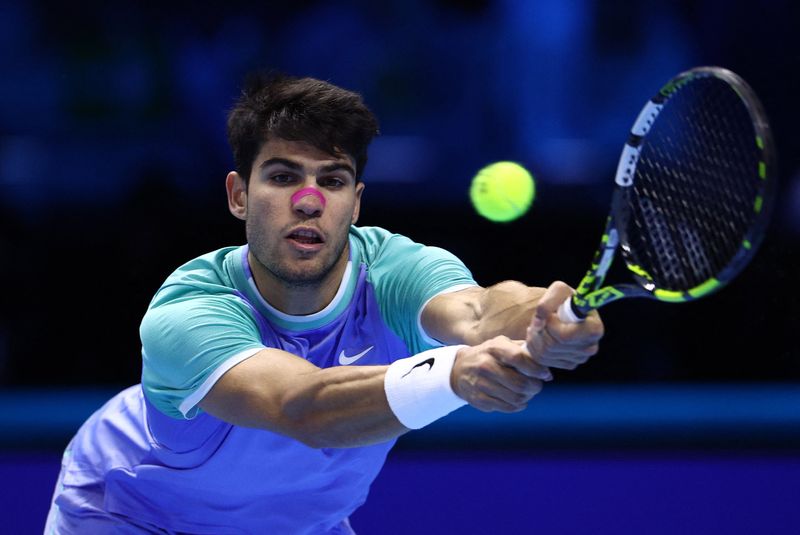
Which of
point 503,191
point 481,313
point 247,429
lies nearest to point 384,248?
point 481,313

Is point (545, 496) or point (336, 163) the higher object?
point (336, 163)

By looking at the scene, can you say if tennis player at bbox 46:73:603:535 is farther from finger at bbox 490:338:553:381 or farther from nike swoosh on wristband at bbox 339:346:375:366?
finger at bbox 490:338:553:381

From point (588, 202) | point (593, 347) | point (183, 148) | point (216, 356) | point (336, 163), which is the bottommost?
point (593, 347)

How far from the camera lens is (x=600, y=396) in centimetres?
471

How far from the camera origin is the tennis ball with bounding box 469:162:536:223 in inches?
210

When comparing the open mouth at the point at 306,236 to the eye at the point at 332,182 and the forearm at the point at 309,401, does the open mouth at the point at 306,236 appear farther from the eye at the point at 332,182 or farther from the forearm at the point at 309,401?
the forearm at the point at 309,401

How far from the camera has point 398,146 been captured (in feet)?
17.7

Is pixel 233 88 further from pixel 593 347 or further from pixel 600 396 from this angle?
pixel 593 347

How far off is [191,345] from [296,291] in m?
0.39

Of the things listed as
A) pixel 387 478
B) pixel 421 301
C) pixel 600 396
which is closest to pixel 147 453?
pixel 421 301

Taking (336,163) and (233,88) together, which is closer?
(336,163)

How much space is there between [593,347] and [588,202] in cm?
327

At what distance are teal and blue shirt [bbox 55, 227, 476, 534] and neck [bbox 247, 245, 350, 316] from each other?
20 mm

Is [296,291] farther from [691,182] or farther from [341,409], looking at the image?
[691,182]
